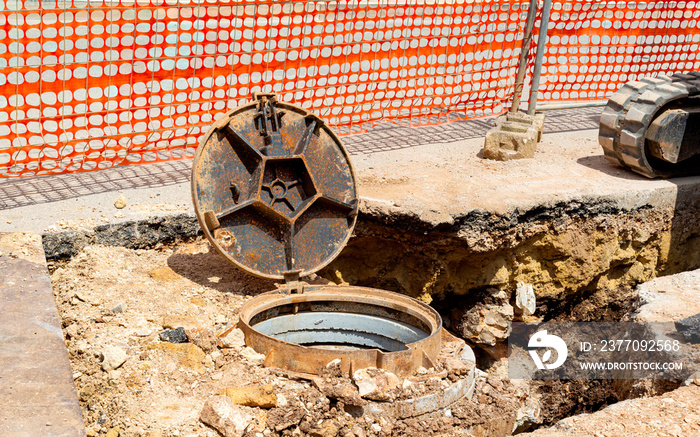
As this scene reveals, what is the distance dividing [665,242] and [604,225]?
864 millimetres

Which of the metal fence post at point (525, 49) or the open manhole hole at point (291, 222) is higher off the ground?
the metal fence post at point (525, 49)

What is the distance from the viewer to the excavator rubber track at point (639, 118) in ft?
19.2

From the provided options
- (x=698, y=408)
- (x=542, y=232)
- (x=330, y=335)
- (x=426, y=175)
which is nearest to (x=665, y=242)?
(x=542, y=232)

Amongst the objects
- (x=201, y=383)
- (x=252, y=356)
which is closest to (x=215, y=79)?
(x=252, y=356)

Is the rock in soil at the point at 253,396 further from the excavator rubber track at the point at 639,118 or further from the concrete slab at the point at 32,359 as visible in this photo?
the excavator rubber track at the point at 639,118

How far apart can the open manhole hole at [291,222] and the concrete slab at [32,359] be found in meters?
0.96

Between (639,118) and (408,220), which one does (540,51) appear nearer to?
(639,118)

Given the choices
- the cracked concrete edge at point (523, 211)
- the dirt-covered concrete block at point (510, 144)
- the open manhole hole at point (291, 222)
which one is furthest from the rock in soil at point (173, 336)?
the dirt-covered concrete block at point (510, 144)

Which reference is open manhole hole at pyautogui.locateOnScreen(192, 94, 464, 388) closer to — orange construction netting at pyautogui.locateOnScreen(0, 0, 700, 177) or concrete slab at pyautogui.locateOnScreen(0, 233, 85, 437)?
concrete slab at pyautogui.locateOnScreen(0, 233, 85, 437)

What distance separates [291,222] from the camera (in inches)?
166

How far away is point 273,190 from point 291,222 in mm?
231

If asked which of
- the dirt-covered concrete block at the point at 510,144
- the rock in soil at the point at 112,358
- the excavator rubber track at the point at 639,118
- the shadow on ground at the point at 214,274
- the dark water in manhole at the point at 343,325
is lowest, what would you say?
the dark water in manhole at the point at 343,325

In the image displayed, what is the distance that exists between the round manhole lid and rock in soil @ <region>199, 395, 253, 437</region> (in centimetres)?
110

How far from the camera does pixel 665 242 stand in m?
6.02
